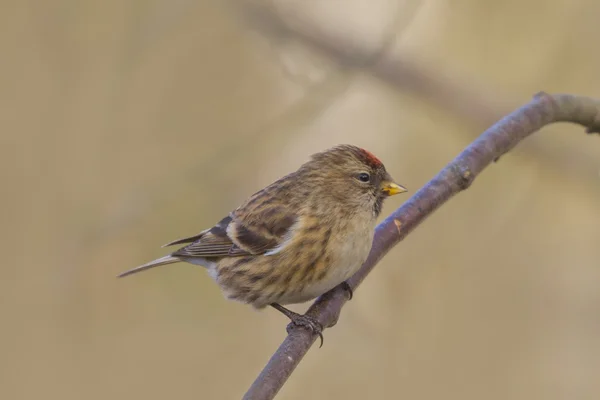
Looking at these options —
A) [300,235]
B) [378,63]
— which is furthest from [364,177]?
[378,63]

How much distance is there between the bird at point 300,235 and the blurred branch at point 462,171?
57mm

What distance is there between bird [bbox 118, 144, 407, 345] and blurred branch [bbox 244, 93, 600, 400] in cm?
6

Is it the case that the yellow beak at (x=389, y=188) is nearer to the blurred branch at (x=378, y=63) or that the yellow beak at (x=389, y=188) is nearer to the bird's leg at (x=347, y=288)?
the bird's leg at (x=347, y=288)

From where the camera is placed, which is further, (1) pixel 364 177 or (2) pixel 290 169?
(2) pixel 290 169

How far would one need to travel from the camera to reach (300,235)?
3.16 meters

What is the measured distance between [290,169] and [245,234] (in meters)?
2.22

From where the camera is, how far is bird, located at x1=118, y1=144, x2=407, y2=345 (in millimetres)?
2990

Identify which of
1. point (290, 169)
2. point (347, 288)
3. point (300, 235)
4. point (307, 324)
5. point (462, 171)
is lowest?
point (307, 324)

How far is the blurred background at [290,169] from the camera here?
4.38m

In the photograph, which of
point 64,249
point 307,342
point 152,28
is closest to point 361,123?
point 152,28

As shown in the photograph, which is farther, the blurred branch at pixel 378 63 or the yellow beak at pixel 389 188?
the blurred branch at pixel 378 63

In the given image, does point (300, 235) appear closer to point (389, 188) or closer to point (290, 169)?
point (389, 188)

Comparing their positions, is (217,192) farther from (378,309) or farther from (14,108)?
(14,108)

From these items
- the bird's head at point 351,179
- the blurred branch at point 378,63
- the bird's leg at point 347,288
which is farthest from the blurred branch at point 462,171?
the blurred branch at point 378,63
